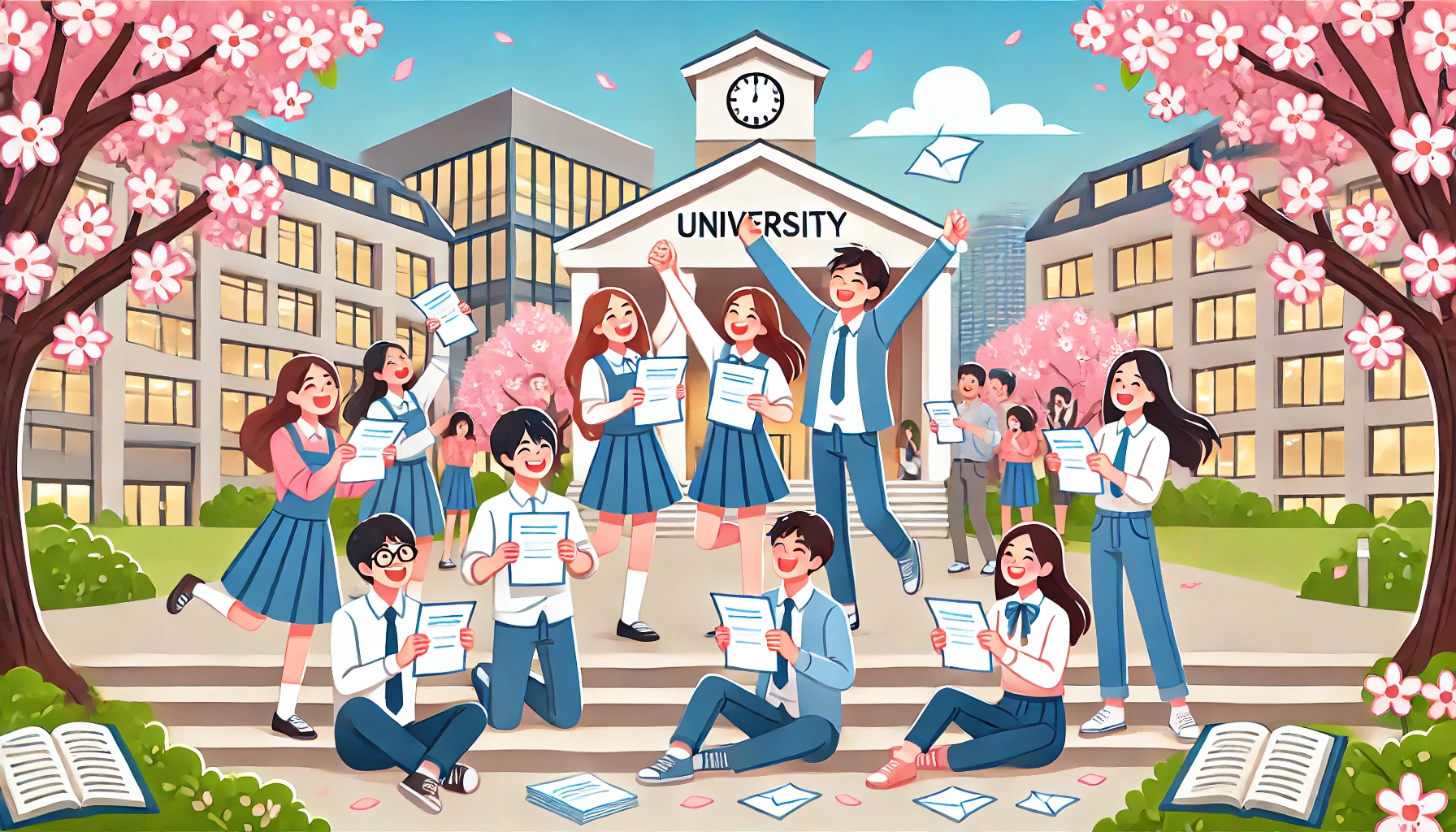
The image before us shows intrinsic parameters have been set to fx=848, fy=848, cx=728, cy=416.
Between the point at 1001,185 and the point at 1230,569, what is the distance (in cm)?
299

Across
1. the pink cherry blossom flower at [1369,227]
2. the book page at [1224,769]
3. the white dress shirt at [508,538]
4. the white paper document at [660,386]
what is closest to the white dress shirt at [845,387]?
the white paper document at [660,386]

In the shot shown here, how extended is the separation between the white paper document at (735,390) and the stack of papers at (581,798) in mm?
1747

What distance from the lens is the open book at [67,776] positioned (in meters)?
3.59

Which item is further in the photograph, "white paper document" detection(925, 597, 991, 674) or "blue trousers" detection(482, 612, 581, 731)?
"blue trousers" detection(482, 612, 581, 731)

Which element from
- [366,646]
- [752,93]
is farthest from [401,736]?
[752,93]

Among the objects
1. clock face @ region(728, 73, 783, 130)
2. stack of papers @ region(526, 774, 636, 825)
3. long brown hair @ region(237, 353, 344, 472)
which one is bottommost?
stack of papers @ region(526, 774, 636, 825)

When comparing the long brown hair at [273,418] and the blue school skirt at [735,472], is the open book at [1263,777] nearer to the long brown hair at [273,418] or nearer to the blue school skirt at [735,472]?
the blue school skirt at [735,472]

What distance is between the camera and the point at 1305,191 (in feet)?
13.8

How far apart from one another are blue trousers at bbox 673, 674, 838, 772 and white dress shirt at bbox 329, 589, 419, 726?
121 centimetres

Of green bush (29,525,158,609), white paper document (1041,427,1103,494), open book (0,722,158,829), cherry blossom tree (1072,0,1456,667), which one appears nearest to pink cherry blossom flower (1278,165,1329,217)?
cherry blossom tree (1072,0,1456,667)

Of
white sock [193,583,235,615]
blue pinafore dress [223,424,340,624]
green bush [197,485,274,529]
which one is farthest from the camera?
green bush [197,485,274,529]

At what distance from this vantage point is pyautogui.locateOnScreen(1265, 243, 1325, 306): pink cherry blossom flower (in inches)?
164

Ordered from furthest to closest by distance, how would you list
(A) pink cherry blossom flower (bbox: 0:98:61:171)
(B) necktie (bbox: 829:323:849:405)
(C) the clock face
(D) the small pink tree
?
(D) the small pink tree → (C) the clock face → (B) necktie (bbox: 829:323:849:405) → (A) pink cherry blossom flower (bbox: 0:98:61:171)

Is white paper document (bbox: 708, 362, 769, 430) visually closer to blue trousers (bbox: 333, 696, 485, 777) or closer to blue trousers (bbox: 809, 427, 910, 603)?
blue trousers (bbox: 809, 427, 910, 603)
